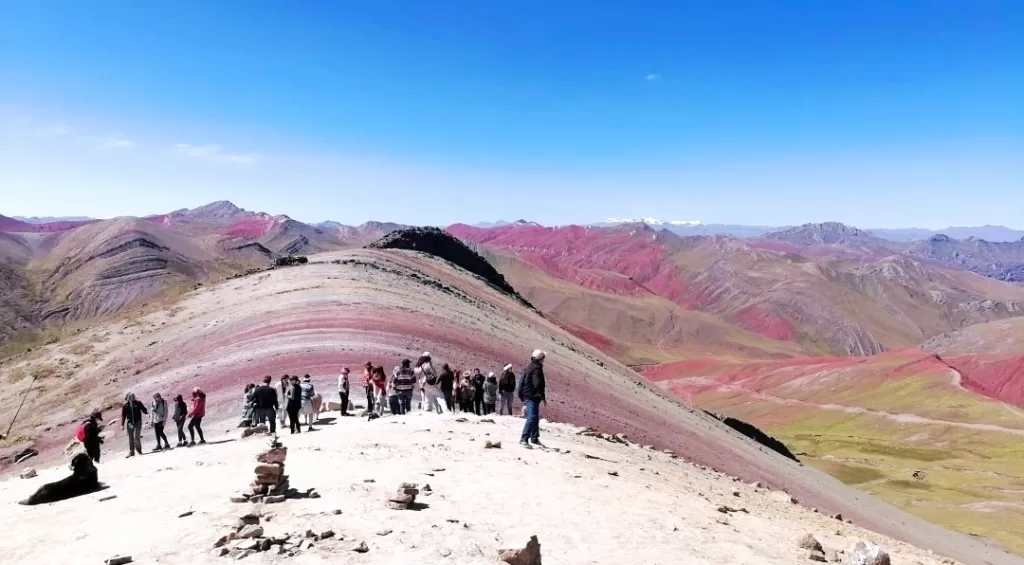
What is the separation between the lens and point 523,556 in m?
8.55

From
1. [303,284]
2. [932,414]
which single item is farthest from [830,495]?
[932,414]

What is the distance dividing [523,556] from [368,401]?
1279 centimetres

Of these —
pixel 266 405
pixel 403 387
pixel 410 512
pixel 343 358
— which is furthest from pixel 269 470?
pixel 343 358

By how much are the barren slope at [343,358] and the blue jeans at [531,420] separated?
10.3 m

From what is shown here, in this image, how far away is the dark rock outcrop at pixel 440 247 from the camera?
7612 cm

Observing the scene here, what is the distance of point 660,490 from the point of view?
14875 millimetres

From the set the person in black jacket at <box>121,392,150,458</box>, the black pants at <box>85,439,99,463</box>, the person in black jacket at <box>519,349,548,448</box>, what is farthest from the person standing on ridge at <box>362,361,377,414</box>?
the black pants at <box>85,439,99,463</box>

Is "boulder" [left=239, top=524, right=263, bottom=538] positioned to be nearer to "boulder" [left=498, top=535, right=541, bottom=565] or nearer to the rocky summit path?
the rocky summit path

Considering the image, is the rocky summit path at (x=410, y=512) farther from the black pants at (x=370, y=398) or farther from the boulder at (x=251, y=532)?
the black pants at (x=370, y=398)

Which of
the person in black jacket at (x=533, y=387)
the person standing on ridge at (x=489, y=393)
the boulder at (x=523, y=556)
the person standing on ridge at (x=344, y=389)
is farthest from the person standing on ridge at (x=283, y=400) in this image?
the boulder at (x=523, y=556)

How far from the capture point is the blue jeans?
51.9 feet

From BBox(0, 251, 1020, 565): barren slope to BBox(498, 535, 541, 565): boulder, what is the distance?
16409mm

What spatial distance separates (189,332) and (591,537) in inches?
1304

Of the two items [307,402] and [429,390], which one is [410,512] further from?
[429,390]
